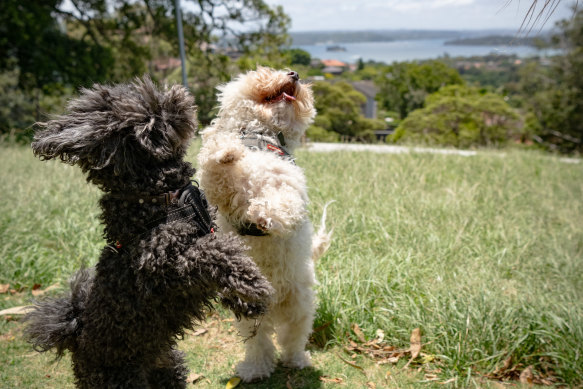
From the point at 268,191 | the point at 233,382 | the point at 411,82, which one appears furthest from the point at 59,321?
the point at 411,82

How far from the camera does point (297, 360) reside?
3.39m

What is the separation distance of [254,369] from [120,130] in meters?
2.16

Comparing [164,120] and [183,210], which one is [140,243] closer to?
[183,210]

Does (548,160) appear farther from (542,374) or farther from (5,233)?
(5,233)

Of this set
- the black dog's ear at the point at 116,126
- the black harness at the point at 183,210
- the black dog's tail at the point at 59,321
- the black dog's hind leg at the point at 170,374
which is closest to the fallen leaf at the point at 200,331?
the black dog's hind leg at the point at 170,374

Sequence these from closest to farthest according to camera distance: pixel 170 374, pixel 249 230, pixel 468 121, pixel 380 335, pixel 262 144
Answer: pixel 170 374
pixel 249 230
pixel 262 144
pixel 380 335
pixel 468 121

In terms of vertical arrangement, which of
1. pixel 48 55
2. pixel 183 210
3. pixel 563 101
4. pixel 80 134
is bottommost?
pixel 563 101

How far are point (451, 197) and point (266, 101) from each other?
4.40 meters

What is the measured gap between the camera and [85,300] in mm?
2193

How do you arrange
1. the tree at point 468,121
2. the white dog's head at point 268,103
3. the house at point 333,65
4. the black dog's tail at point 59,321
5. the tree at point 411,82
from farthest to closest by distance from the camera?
the house at point 333,65, the tree at point 411,82, the tree at point 468,121, the white dog's head at point 268,103, the black dog's tail at point 59,321

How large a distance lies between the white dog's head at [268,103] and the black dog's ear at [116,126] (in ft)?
3.57

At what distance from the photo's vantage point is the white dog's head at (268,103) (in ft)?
9.92

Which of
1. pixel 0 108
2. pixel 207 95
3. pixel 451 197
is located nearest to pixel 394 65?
pixel 207 95

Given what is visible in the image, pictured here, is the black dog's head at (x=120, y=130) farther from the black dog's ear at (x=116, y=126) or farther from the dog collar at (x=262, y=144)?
the dog collar at (x=262, y=144)
